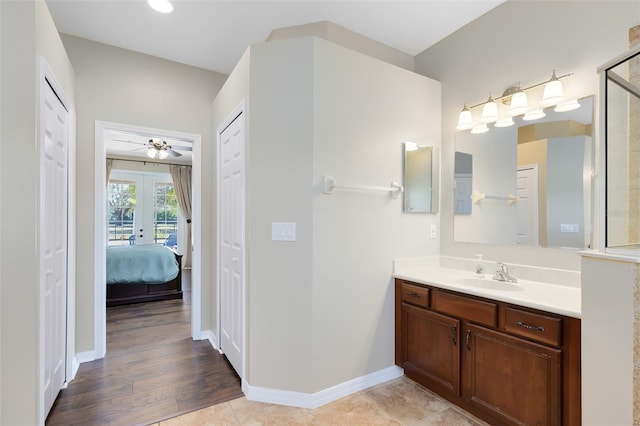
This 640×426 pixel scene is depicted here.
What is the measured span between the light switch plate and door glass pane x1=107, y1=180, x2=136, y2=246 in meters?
6.36

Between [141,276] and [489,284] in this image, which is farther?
[141,276]

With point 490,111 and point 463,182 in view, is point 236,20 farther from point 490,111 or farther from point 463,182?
point 463,182

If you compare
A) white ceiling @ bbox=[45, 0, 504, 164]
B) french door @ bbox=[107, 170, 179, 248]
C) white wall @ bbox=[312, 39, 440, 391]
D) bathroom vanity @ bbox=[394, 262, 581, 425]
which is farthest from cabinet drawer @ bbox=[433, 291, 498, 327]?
french door @ bbox=[107, 170, 179, 248]

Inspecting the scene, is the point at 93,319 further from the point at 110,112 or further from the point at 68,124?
the point at 110,112

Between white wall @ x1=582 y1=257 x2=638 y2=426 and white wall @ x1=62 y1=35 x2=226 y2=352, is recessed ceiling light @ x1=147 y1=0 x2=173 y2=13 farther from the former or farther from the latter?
white wall @ x1=582 y1=257 x2=638 y2=426

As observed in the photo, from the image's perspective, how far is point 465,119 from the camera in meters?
2.52

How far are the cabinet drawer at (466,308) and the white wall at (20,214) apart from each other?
7.90 ft

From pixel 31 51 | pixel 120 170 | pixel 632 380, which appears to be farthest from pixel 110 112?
pixel 120 170

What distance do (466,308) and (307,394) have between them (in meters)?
1.21

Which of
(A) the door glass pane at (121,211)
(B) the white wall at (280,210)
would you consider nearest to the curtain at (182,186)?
(A) the door glass pane at (121,211)

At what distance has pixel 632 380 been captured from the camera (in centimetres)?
125

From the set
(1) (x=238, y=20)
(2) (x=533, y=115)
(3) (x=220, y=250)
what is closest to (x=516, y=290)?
(2) (x=533, y=115)

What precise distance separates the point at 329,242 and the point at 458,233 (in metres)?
1.25

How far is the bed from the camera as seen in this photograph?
426cm
